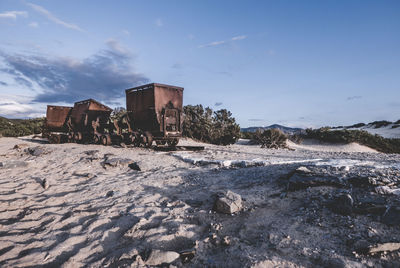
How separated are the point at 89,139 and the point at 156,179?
27.8ft

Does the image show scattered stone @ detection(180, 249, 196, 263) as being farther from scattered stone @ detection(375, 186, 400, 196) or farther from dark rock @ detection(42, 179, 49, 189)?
dark rock @ detection(42, 179, 49, 189)

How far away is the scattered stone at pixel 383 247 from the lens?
1945 millimetres

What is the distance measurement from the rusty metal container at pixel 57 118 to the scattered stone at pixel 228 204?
527 inches

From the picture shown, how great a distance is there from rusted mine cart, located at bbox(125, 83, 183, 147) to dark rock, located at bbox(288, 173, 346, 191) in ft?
23.4

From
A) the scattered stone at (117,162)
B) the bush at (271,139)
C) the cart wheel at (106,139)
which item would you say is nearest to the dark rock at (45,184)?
the scattered stone at (117,162)

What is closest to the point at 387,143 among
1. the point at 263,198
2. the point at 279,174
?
the point at 279,174

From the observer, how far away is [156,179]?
15.6 ft

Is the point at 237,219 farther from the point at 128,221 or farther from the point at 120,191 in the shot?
the point at 120,191

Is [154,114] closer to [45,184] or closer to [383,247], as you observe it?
[45,184]

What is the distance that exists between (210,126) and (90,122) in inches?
306

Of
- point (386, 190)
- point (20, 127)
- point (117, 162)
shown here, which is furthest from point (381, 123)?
point (20, 127)

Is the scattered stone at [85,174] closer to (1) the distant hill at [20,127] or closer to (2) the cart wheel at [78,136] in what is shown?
(2) the cart wheel at [78,136]

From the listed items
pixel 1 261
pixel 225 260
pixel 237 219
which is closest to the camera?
pixel 225 260

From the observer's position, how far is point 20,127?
2017 centimetres
